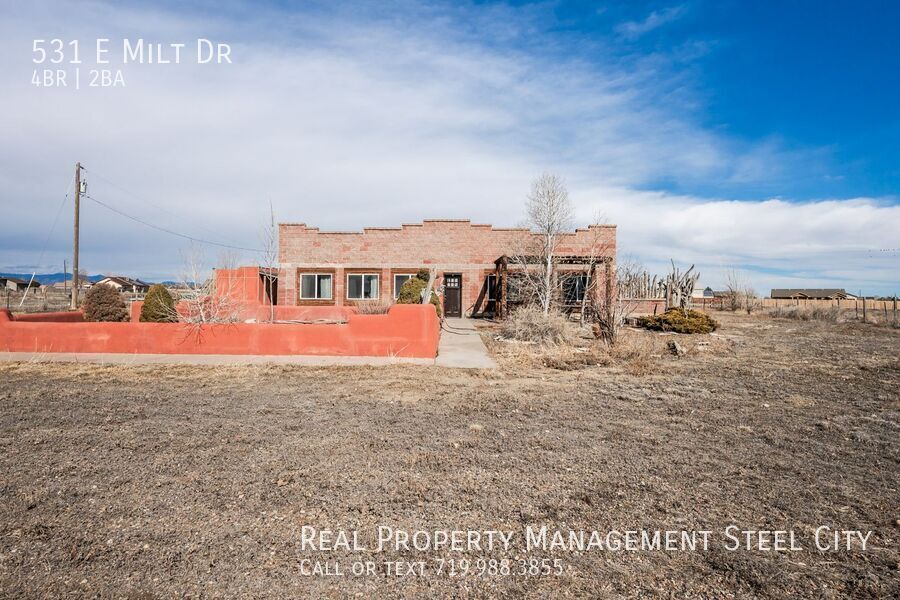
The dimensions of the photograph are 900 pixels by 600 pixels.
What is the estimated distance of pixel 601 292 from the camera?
2369 centimetres

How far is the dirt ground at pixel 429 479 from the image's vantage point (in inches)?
110

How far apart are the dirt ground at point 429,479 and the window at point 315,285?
16735 millimetres

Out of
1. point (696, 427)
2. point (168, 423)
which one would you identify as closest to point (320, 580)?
point (168, 423)

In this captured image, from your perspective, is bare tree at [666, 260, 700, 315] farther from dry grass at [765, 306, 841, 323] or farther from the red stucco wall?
the red stucco wall

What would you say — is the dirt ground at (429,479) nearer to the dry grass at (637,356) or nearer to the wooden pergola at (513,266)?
the dry grass at (637,356)

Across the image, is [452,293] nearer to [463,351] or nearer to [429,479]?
[463,351]

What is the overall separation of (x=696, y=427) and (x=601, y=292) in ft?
60.4

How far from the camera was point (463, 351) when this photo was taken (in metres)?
12.5

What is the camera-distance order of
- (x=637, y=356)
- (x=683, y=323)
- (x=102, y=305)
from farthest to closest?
(x=683, y=323) < (x=102, y=305) < (x=637, y=356)

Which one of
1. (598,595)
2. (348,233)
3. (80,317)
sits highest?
(348,233)

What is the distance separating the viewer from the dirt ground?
2783mm

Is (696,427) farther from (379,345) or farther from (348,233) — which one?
(348,233)

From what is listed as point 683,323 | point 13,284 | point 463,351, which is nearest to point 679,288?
point 683,323

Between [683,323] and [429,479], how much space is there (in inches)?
668
